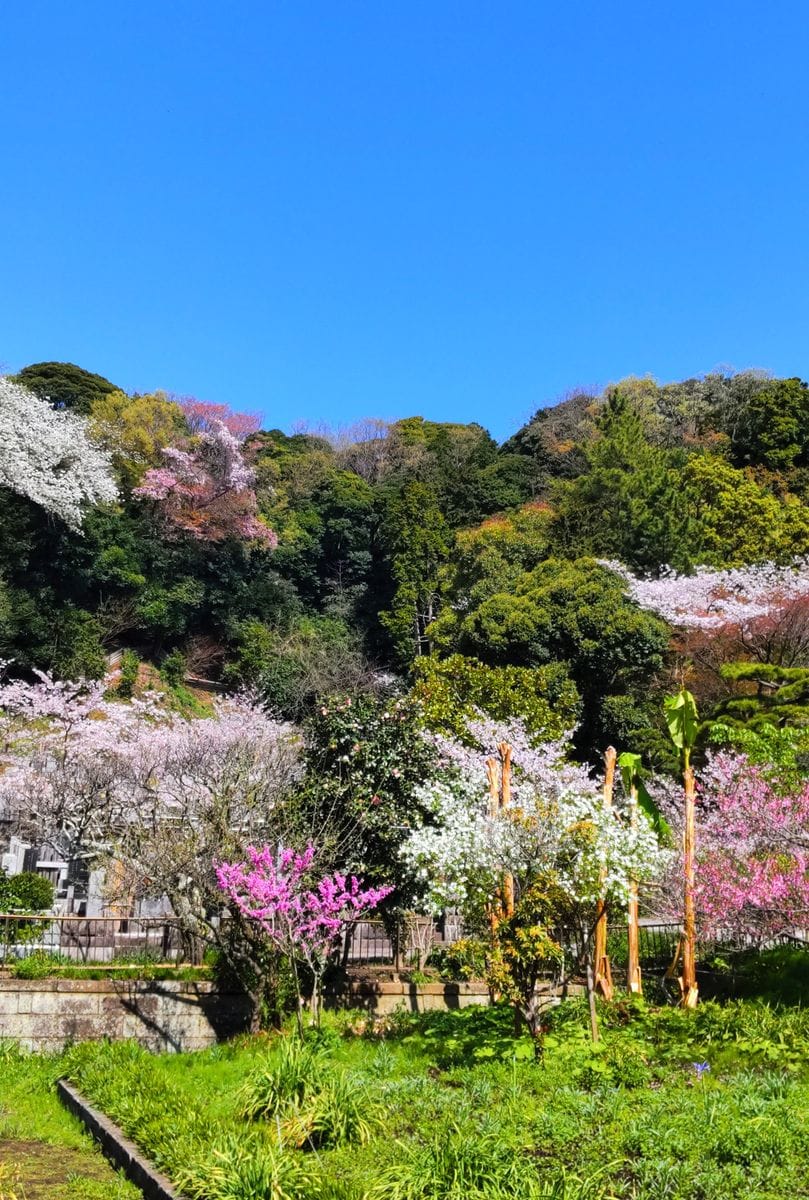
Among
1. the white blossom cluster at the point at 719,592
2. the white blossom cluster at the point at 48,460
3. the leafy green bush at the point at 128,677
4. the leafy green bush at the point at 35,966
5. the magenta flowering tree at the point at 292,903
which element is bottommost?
the leafy green bush at the point at 35,966

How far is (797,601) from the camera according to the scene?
2300 cm

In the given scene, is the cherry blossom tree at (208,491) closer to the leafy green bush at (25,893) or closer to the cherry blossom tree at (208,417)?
the cherry blossom tree at (208,417)

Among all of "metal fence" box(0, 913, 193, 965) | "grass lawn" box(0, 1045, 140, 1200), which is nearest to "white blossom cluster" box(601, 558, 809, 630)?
"metal fence" box(0, 913, 193, 965)

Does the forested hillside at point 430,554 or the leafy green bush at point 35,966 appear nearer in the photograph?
the leafy green bush at point 35,966

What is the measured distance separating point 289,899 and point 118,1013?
3439mm

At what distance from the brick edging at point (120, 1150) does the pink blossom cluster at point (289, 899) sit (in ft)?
8.29

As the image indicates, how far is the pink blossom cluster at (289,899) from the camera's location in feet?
34.0

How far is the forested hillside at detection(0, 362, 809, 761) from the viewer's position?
25.2 meters

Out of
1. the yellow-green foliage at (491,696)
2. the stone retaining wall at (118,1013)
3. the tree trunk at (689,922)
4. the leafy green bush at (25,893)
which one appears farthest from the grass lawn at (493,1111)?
the yellow-green foliage at (491,696)

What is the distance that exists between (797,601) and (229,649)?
77.8 feet

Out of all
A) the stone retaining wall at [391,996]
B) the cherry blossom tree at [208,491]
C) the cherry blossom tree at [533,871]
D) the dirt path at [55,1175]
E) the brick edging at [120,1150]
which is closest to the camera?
the brick edging at [120,1150]

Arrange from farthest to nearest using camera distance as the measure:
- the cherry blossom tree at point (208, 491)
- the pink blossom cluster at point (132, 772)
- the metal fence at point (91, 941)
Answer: the cherry blossom tree at point (208, 491) → the pink blossom cluster at point (132, 772) → the metal fence at point (91, 941)

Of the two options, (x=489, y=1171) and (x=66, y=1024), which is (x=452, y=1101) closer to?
(x=489, y=1171)

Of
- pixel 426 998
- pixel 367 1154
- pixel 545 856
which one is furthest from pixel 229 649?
pixel 367 1154
